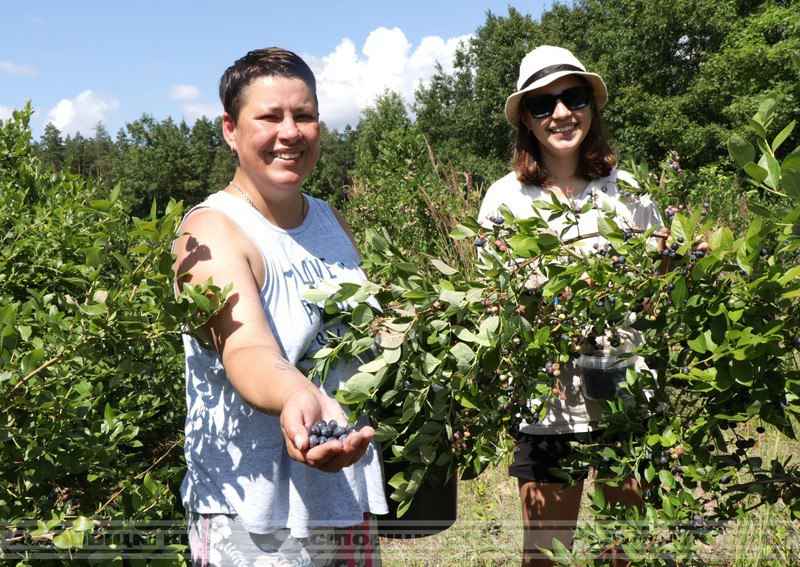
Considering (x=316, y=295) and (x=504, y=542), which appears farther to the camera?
(x=504, y=542)

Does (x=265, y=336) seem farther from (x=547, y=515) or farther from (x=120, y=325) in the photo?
(x=547, y=515)

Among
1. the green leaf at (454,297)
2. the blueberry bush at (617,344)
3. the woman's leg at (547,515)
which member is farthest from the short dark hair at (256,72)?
the woman's leg at (547,515)

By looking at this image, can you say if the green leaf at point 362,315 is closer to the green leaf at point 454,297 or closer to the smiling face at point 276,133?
the green leaf at point 454,297

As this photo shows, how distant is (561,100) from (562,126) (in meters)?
0.07

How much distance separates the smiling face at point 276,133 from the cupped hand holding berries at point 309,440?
52 cm

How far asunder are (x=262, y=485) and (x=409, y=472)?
1.08 feet

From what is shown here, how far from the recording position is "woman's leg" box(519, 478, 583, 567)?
6.92 feet

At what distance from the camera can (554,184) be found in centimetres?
220

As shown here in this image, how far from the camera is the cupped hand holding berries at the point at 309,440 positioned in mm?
1000

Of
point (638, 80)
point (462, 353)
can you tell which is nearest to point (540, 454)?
point (462, 353)

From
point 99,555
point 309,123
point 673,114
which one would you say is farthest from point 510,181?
point 673,114

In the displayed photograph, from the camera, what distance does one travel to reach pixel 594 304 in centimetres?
131

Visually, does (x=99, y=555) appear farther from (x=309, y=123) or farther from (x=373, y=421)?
(x=309, y=123)

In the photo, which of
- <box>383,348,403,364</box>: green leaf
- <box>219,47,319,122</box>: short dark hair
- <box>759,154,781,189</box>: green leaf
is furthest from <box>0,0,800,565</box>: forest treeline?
<box>219,47,319,122</box>: short dark hair
